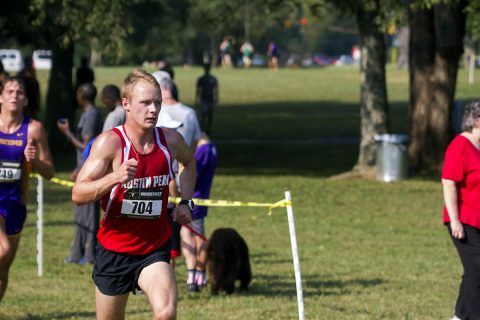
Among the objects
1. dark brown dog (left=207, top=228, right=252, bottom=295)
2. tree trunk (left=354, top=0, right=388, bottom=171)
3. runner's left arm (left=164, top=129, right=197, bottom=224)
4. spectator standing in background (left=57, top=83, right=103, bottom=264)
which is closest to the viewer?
runner's left arm (left=164, top=129, right=197, bottom=224)

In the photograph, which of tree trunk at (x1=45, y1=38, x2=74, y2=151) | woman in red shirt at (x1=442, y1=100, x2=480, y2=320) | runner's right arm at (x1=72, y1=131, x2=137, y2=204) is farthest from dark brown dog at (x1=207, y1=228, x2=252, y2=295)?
tree trunk at (x1=45, y1=38, x2=74, y2=151)

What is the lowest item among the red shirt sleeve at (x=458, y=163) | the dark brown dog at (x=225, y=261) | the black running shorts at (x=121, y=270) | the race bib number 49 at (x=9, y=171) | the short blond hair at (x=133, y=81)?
the dark brown dog at (x=225, y=261)

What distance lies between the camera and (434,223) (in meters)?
17.4

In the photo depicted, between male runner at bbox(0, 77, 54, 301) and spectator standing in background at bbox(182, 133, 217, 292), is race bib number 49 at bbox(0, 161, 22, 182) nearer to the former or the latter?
male runner at bbox(0, 77, 54, 301)

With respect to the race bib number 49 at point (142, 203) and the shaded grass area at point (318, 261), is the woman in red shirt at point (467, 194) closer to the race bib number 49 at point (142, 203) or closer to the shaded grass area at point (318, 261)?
the shaded grass area at point (318, 261)

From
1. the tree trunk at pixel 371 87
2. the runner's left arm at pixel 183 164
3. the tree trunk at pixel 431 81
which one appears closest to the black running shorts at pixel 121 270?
the runner's left arm at pixel 183 164

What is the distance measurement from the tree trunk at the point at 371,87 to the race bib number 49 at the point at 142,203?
1595cm

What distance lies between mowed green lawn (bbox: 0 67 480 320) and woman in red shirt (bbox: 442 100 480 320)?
1.43 meters

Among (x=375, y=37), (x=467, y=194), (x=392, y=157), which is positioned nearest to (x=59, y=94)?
(x=375, y=37)

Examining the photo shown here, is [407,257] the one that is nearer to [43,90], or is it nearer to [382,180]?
[382,180]

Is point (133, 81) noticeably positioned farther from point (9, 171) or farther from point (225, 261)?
point (225, 261)

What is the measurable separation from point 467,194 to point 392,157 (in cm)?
1378

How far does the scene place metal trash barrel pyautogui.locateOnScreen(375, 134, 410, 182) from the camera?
2234 cm

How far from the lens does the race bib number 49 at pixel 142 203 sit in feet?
22.3
